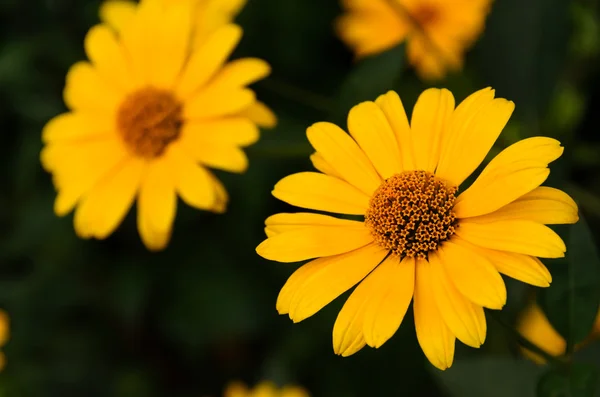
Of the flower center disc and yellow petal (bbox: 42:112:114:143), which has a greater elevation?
the flower center disc

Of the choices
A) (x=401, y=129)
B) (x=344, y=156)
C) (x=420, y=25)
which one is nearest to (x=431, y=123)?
(x=401, y=129)

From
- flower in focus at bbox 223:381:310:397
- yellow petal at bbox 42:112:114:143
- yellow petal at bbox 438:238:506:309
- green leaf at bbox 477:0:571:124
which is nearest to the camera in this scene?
yellow petal at bbox 438:238:506:309

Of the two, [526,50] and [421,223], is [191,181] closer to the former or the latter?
[421,223]

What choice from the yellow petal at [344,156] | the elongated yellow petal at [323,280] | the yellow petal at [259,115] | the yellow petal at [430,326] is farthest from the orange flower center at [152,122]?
the yellow petal at [430,326]

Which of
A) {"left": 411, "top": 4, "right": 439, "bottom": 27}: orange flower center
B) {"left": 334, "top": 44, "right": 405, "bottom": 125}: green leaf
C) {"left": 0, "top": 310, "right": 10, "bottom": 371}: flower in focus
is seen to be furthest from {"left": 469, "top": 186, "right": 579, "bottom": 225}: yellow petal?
{"left": 0, "top": 310, "right": 10, "bottom": 371}: flower in focus

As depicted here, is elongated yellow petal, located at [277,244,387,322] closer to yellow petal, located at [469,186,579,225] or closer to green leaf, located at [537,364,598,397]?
yellow petal, located at [469,186,579,225]
